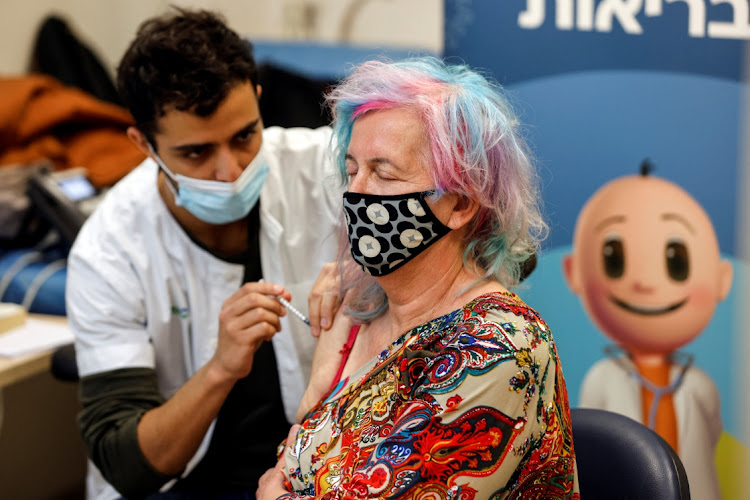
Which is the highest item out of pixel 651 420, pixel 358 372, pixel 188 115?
pixel 188 115

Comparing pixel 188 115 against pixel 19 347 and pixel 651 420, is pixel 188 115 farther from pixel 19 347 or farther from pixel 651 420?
pixel 651 420

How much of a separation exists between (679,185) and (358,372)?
3.14 feet

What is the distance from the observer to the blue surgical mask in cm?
195

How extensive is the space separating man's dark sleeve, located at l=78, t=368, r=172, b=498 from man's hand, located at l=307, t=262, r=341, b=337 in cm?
49

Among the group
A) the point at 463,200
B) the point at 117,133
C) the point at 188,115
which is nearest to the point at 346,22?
the point at 117,133

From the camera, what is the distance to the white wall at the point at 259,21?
4.16m

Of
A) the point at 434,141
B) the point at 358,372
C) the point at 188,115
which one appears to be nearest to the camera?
the point at 434,141

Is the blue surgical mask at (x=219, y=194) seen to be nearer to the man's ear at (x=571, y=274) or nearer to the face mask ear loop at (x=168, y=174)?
the face mask ear loop at (x=168, y=174)

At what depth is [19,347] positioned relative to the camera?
8.45 feet

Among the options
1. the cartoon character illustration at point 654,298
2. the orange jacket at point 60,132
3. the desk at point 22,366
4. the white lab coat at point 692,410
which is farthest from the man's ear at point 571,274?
the orange jacket at point 60,132

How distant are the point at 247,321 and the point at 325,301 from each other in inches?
6.2

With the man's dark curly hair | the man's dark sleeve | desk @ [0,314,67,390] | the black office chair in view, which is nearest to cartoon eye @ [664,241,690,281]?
the black office chair

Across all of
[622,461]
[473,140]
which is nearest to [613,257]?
[622,461]

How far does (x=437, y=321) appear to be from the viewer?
138 centimetres
